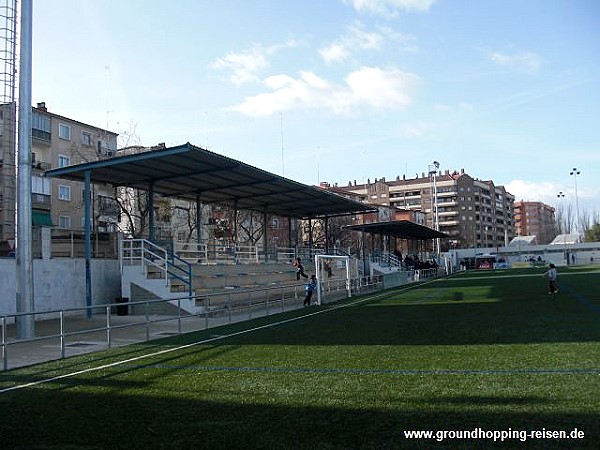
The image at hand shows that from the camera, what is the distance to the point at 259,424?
20.4 ft

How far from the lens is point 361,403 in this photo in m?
6.95

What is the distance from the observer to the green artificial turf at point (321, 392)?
577cm

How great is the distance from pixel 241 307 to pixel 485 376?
15.0 meters

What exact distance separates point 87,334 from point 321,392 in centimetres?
1061

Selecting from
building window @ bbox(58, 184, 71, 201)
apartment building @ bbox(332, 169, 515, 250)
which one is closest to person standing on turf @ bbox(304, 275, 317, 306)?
building window @ bbox(58, 184, 71, 201)

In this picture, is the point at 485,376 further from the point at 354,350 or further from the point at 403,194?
the point at 403,194

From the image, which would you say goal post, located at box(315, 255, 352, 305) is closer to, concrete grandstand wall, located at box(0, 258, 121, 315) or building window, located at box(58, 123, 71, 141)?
concrete grandstand wall, located at box(0, 258, 121, 315)

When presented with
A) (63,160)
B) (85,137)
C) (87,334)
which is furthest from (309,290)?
(85,137)

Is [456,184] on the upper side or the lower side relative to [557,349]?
upper

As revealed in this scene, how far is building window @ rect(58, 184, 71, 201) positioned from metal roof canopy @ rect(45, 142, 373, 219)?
83.6 feet

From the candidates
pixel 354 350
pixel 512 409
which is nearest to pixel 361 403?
pixel 512 409

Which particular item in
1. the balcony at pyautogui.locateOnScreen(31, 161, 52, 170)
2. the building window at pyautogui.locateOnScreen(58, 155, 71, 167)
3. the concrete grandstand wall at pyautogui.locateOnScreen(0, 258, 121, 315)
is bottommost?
the concrete grandstand wall at pyautogui.locateOnScreen(0, 258, 121, 315)

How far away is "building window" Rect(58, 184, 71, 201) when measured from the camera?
54.7 metres

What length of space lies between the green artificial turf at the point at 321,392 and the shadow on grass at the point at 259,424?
19mm
